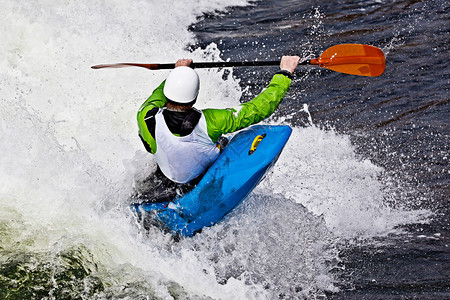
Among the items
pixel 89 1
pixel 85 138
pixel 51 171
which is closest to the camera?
pixel 51 171

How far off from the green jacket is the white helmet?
0.63 feet

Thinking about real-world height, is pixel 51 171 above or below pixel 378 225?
above

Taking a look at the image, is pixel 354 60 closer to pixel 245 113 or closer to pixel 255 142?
pixel 255 142

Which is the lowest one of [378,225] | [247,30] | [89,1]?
[378,225]

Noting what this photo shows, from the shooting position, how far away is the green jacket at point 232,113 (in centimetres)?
363

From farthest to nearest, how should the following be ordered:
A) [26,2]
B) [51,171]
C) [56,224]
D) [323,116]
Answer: [26,2] < [323,116] < [51,171] < [56,224]

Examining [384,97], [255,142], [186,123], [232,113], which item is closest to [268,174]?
[255,142]

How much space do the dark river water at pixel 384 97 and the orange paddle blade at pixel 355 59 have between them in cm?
120

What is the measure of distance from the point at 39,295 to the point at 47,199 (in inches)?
40.9

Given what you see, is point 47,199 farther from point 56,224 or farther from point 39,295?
point 39,295

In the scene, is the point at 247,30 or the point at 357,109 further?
the point at 247,30

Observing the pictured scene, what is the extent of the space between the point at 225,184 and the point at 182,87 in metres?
0.90

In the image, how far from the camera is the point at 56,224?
4301 mm

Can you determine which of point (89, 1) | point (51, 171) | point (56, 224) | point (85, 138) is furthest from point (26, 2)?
point (56, 224)
